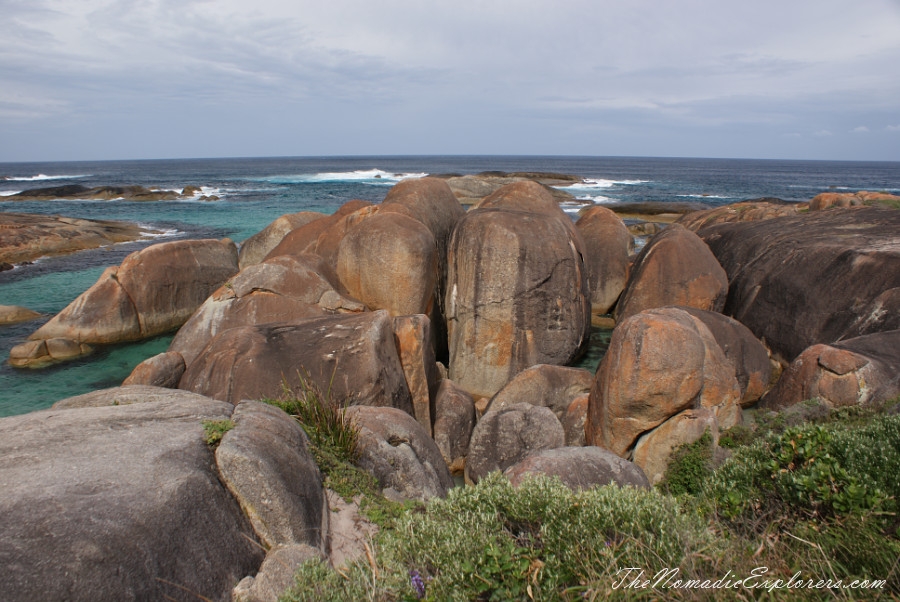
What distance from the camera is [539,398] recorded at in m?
11.9

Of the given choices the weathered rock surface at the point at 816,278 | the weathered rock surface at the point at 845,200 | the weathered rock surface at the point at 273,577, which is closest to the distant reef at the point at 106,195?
the weathered rock surface at the point at 845,200

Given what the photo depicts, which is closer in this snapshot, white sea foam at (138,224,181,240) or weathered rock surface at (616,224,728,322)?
weathered rock surface at (616,224,728,322)

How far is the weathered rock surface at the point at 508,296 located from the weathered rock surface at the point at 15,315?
585 inches

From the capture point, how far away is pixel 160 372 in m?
12.1

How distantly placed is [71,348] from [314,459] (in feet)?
44.4

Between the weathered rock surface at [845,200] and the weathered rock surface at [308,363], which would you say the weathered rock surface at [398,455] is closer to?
the weathered rock surface at [308,363]

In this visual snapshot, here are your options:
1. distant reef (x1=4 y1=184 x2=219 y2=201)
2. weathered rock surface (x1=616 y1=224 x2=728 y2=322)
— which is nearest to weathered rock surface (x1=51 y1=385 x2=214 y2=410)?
weathered rock surface (x1=616 y1=224 x2=728 y2=322)

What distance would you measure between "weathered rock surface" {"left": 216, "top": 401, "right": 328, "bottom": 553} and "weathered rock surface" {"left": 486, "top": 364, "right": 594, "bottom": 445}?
6.04 meters

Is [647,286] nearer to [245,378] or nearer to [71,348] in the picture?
[245,378]

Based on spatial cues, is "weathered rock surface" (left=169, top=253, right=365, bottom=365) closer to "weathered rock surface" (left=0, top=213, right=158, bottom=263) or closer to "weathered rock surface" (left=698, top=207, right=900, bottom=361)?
"weathered rock surface" (left=698, top=207, right=900, bottom=361)

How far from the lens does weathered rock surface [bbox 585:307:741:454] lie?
9641 millimetres

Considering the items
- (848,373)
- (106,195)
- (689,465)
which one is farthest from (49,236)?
Answer: (848,373)

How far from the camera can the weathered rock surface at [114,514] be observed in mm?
3689

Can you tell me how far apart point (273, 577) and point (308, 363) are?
18.4ft
